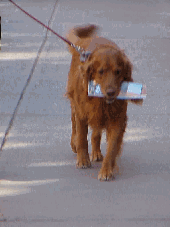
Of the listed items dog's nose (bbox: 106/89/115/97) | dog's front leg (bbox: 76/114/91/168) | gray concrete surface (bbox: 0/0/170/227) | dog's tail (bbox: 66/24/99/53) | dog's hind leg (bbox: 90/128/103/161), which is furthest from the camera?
dog's tail (bbox: 66/24/99/53)

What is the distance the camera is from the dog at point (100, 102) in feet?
13.2

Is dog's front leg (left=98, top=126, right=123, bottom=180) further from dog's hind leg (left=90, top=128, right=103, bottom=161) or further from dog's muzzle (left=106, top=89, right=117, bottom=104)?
dog's muzzle (left=106, top=89, right=117, bottom=104)

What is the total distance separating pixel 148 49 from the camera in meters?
8.92

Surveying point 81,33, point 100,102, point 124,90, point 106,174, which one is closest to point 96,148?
point 106,174

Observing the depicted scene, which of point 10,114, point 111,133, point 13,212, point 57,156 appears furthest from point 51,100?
point 13,212

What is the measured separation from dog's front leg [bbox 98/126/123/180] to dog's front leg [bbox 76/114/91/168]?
26 cm

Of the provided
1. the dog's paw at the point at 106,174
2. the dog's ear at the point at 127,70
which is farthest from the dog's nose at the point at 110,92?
the dog's paw at the point at 106,174

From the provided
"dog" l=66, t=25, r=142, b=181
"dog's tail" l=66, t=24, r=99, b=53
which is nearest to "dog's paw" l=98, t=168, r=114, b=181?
"dog" l=66, t=25, r=142, b=181

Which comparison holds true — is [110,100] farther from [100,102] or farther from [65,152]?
[65,152]

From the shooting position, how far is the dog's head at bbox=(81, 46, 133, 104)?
3965 millimetres

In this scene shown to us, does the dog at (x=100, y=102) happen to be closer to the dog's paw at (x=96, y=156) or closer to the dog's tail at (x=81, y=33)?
the dog's paw at (x=96, y=156)

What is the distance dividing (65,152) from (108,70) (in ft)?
4.45

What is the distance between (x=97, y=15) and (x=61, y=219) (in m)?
8.74

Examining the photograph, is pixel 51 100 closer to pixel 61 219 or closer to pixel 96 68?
pixel 96 68
